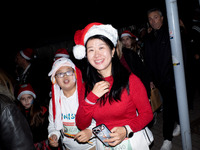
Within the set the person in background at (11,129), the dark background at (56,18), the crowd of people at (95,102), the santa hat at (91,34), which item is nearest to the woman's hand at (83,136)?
the crowd of people at (95,102)

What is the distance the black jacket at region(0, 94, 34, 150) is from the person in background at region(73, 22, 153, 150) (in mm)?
602

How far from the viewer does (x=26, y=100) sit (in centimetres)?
322

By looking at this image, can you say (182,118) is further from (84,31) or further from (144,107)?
(84,31)

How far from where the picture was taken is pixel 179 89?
202cm

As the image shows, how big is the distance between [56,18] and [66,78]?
7159 mm

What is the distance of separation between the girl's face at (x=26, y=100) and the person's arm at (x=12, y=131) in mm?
2285

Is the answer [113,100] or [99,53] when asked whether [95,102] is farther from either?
[99,53]

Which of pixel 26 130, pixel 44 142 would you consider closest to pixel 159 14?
pixel 26 130

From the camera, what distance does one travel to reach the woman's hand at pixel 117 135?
4.67ft

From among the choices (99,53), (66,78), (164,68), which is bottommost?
(164,68)

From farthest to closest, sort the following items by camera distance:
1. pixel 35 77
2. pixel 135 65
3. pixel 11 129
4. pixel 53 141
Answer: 1. pixel 35 77
2. pixel 135 65
3. pixel 53 141
4. pixel 11 129

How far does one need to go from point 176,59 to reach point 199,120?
108 inches

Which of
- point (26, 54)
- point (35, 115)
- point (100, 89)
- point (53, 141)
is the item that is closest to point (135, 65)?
point (100, 89)

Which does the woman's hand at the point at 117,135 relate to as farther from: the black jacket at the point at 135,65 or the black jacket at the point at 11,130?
the black jacket at the point at 135,65
